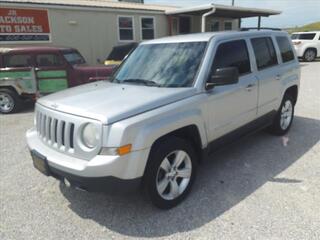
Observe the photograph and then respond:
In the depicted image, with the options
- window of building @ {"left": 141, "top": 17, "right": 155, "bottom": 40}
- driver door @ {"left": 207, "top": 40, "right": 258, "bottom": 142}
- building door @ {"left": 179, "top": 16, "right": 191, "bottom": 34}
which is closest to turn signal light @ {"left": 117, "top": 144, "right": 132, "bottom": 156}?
driver door @ {"left": 207, "top": 40, "right": 258, "bottom": 142}

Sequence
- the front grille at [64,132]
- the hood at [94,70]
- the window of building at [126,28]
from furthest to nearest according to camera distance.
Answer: the window of building at [126,28], the hood at [94,70], the front grille at [64,132]

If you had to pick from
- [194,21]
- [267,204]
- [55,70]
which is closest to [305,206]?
[267,204]

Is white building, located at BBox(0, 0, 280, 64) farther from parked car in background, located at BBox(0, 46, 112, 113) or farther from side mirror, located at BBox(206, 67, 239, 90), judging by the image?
side mirror, located at BBox(206, 67, 239, 90)

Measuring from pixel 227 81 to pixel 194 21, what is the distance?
56.4ft

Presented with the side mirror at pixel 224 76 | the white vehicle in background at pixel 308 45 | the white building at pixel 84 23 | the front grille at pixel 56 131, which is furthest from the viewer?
the white vehicle in background at pixel 308 45

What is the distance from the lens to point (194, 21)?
63.6ft

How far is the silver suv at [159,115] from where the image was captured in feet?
8.93

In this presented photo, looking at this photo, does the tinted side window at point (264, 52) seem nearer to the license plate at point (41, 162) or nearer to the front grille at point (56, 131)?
the front grille at point (56, 131)

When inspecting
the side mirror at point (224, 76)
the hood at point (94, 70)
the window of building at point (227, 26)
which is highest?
the window of building at point (227, 26)

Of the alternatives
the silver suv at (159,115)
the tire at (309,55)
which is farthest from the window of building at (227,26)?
the silver suv at (159,115)

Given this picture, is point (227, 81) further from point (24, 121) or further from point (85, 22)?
point (85, 22)

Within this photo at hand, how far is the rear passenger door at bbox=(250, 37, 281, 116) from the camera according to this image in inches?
175

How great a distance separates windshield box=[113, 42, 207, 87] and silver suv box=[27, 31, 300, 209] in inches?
0.5

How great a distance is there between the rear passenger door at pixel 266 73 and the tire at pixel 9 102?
662 centimetres
